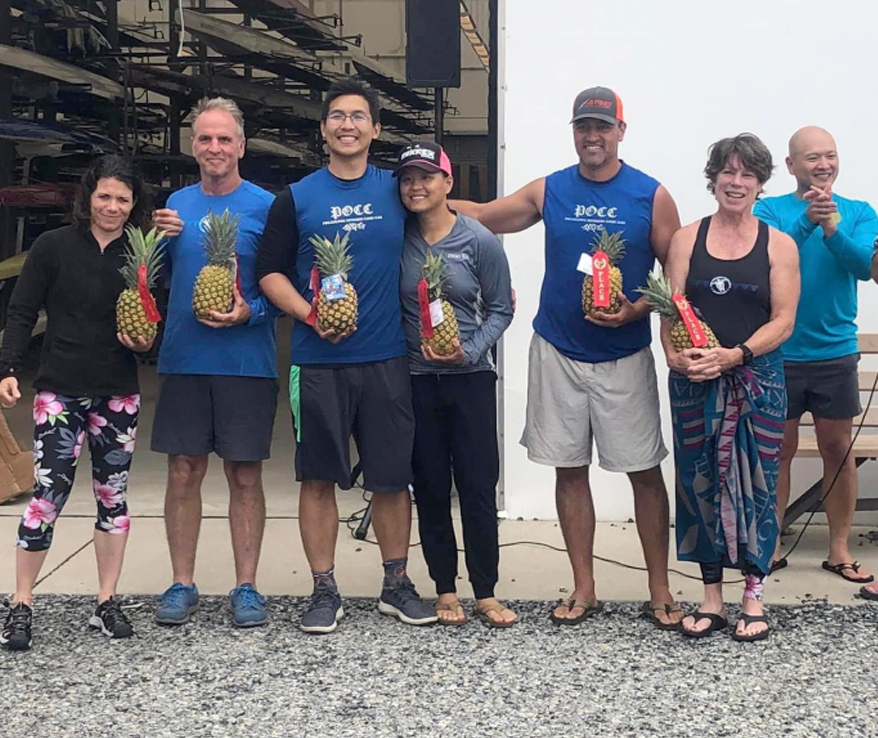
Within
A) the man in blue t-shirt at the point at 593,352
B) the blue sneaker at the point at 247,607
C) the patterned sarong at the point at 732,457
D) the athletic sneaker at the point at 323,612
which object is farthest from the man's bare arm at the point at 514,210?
the blue sneaker at the point at 247,607

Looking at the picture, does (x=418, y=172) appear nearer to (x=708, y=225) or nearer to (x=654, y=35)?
(x=708, y=225)

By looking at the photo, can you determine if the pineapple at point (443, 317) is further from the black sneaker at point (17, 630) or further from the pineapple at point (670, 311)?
the black sneaker at point (17, 630)

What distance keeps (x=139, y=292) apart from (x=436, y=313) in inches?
42.1

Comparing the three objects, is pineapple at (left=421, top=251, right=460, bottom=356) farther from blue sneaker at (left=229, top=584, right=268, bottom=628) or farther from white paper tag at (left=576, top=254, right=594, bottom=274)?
blue sneaker at (left=229, top=584, right=268, bottom=628)

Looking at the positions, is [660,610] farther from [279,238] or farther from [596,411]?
[279,238]

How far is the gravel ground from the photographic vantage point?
329 centimetres

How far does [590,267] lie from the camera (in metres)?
3.89

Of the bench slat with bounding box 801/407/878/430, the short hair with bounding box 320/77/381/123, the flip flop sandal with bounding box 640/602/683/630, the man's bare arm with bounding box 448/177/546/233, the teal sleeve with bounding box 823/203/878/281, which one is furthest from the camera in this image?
the bench slat with bounding box 801/407/878/430

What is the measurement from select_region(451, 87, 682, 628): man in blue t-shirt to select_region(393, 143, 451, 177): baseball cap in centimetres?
41

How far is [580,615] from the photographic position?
13.7 feet

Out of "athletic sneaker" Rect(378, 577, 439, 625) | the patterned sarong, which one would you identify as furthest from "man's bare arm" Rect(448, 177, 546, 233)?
"athletic sneaker" Rect(378, 577, 439, 625)

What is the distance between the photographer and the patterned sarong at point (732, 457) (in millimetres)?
3895

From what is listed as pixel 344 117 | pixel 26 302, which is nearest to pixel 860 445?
pixel 344 117

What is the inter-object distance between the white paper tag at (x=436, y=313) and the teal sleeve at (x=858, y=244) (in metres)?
1.73
